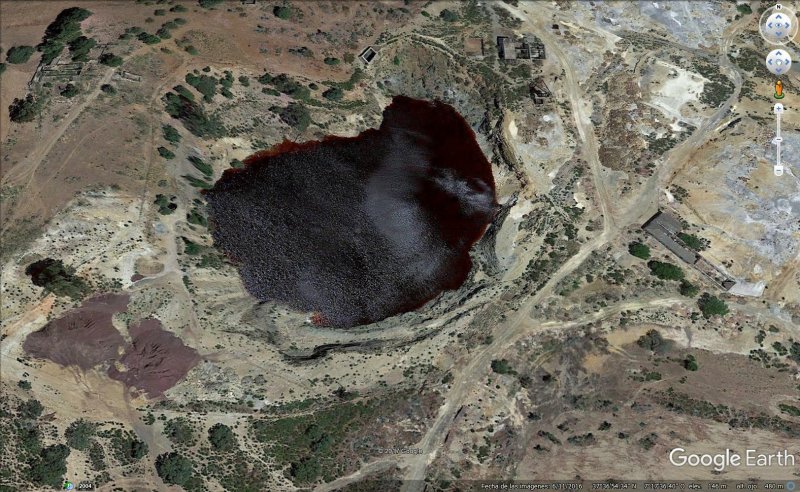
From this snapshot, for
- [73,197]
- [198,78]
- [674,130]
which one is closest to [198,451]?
[73,197]

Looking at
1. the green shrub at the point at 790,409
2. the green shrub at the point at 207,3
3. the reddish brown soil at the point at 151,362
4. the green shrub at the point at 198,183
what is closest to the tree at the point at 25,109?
the green shrub at the point at 198,183

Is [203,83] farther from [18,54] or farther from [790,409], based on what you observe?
[790,409]

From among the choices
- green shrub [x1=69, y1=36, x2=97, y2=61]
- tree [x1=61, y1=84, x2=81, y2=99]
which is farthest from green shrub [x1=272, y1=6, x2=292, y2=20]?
tree [x1=61, y1=84, x2=81, y2=99]

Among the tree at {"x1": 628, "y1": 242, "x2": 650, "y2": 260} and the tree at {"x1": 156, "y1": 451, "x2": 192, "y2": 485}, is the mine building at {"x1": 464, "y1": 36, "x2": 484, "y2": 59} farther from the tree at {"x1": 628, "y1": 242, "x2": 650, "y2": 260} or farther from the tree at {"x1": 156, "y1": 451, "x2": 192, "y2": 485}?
the tree at {"x1": 156, "y1": 451, "x2": 192, "y2": 485}

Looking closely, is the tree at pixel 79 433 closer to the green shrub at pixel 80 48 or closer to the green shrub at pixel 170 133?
the green shrub at pixel 170 133

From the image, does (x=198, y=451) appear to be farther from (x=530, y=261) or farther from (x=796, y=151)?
(x=796, y=151)
